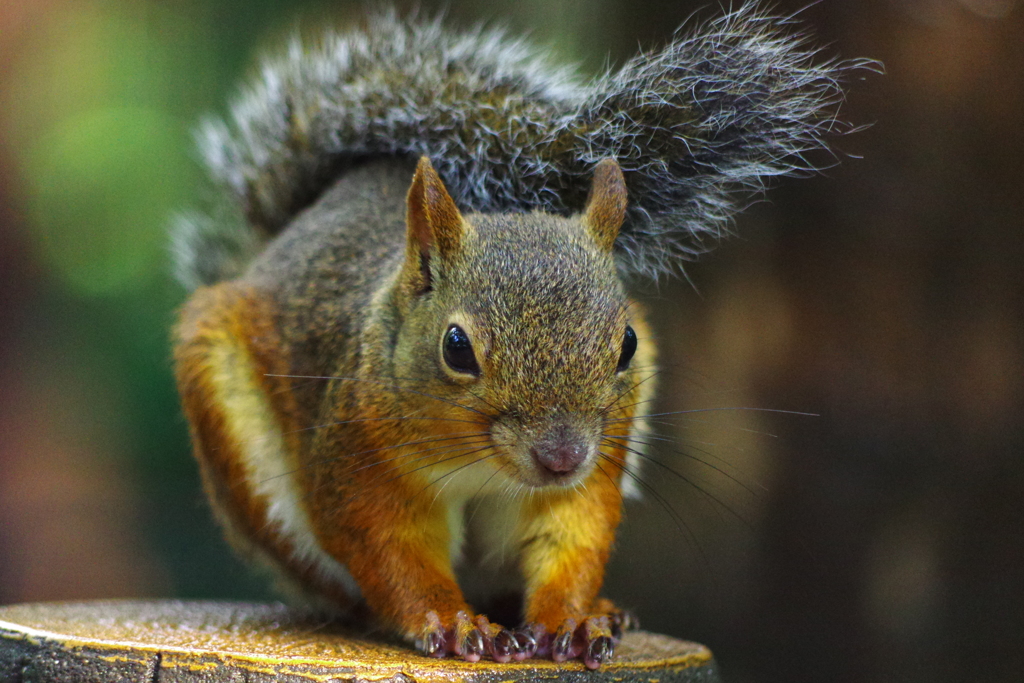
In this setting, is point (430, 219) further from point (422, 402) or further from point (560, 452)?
point (560, 452)

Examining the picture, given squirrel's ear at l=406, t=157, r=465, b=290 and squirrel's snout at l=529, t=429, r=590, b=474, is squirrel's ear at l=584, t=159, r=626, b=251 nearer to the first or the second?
squirrel's ear at l=406, t=157, r=465, b=290

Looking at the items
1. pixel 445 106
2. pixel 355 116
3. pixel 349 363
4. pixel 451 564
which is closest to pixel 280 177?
pixel 355 116

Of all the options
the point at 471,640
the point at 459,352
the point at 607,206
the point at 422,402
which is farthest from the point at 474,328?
the point at 471,640

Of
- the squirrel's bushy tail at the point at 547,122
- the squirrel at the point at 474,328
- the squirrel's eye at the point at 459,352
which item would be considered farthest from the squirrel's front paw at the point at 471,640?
the squirrel's bushy tail at the point at 547,122

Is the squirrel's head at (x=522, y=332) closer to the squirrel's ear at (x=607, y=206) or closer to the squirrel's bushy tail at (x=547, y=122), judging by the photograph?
the squirrel's ear at (x=607, y=206)

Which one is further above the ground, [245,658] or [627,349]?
[627,349]

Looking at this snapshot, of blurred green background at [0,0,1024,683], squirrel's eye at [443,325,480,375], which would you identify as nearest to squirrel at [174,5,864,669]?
squirrel's eye at [443,325,480,375]

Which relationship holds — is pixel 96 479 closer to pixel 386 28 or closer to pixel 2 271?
pixel 2 271

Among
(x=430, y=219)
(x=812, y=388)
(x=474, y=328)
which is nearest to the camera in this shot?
(x=474, y=328)
